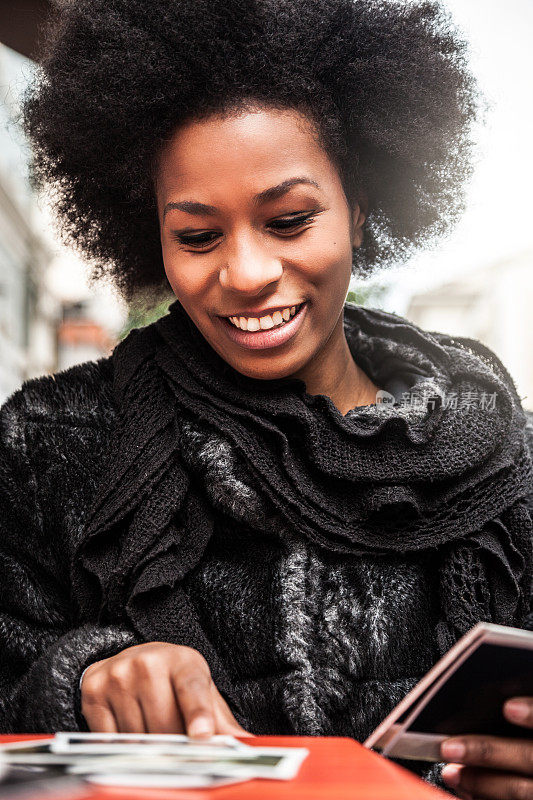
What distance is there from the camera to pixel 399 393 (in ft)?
5.35

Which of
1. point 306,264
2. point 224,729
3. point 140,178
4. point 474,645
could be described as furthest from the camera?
point 140,178

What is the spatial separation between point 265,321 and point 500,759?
733 millimetres

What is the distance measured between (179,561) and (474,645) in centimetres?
69

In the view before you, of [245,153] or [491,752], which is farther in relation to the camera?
[245,153]

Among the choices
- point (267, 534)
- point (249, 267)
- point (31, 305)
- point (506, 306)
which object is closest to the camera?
point (249, 267)

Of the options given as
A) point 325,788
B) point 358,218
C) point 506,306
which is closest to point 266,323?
point 358,218

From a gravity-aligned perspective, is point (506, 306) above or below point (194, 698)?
above

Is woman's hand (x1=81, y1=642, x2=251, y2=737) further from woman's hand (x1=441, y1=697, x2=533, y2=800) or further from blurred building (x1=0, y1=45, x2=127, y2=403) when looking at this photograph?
blurred building (x1=0, y1=45, x2=127, y2=403)

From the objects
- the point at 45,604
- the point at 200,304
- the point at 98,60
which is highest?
the point at 98,60

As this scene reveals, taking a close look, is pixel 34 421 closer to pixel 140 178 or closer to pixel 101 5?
pixel 140 178

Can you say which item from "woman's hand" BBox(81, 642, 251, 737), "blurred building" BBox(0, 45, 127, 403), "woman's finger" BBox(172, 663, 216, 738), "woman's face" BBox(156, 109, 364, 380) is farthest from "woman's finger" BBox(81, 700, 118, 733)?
"blurred building" BBox(0, 45, 127, 403)

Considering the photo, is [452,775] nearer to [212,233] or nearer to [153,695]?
[153,695]

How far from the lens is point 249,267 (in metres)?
1.28

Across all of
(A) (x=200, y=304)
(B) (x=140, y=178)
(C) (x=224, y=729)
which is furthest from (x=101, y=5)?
(C) (x=224, y=729)
